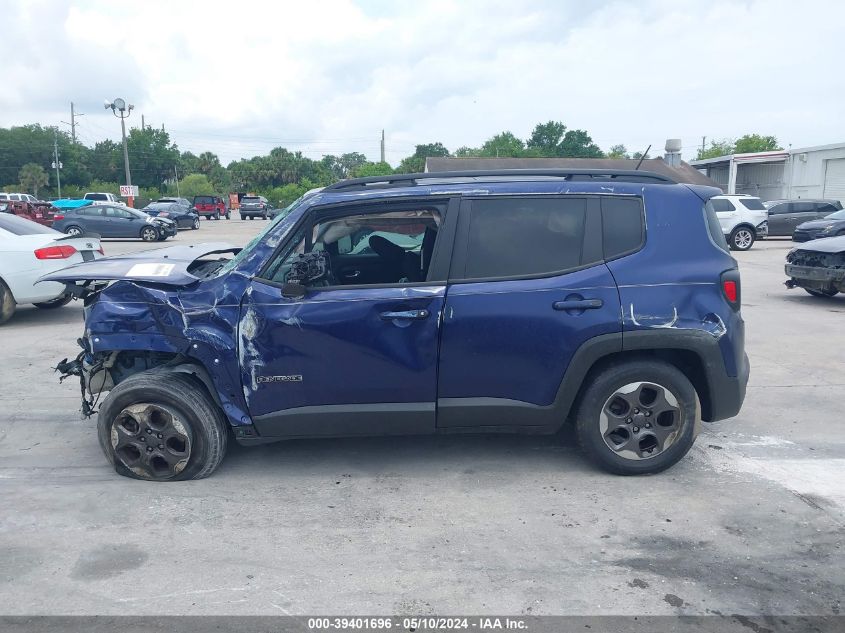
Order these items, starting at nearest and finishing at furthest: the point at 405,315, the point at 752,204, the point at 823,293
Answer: the point at 405,315
the point at 823,293
the point at 752,204

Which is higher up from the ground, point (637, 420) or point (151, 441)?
point (637, 420)

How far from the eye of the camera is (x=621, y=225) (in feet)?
14.2

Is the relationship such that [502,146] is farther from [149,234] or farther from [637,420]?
[637,420]

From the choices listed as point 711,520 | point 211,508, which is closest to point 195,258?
point 211,508

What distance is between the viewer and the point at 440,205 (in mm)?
4332

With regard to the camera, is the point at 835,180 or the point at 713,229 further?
the point at 835,180

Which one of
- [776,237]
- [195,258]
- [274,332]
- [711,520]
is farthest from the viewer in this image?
[776,237]

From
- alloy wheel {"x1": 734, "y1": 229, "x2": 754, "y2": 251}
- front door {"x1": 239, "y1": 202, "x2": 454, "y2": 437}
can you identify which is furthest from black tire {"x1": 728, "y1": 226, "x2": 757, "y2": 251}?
front door {"x1": 239, "y1": 202, "x2": 454, "y2": 437}

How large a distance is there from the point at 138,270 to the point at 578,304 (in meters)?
2.72

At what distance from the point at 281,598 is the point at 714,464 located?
9.68ft

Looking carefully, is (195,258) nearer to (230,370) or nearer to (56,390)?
(230,370)

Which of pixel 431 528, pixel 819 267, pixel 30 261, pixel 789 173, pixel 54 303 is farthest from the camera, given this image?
pixel 789 173

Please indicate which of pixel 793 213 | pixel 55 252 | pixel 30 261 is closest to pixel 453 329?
pixel 55 252

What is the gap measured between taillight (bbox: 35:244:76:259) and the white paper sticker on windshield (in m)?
5.70
